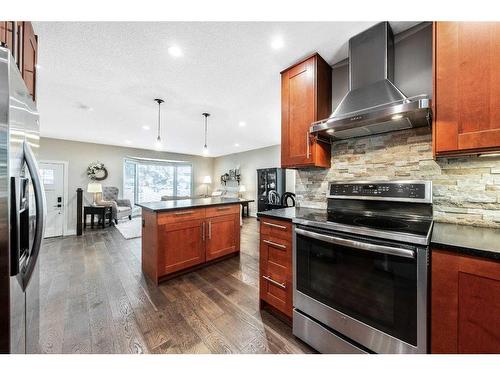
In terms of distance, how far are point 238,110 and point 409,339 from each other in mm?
3394

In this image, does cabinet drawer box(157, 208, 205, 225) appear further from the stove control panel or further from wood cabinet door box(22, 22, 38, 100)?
the stove control panel

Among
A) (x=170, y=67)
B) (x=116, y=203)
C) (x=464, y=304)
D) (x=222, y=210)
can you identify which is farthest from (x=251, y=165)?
(x=464, y=304)

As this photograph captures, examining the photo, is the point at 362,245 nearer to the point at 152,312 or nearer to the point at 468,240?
the point at 468,240

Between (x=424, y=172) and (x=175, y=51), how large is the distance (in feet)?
7.76

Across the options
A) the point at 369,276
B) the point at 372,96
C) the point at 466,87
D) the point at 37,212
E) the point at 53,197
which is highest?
the point at 372,96

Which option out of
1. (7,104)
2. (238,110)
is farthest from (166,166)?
(7,104)

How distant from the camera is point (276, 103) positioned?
3166mm

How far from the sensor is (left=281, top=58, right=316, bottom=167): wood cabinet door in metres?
1.93

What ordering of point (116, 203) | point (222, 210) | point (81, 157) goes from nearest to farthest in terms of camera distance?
point (222, 210), point (81, 157), point (116, 203)

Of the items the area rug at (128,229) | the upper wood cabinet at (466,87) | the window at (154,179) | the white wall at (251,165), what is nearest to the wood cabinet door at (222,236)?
the upper wood cabinet at (466,87)

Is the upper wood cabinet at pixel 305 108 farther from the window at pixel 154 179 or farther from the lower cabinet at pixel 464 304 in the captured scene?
the window at pixel 154 179

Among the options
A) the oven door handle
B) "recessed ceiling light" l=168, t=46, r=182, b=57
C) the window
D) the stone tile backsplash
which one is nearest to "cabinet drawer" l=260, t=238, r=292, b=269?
the oven door handle

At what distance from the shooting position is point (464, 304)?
93 cm

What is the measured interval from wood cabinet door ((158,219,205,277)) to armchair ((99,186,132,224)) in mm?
4401
